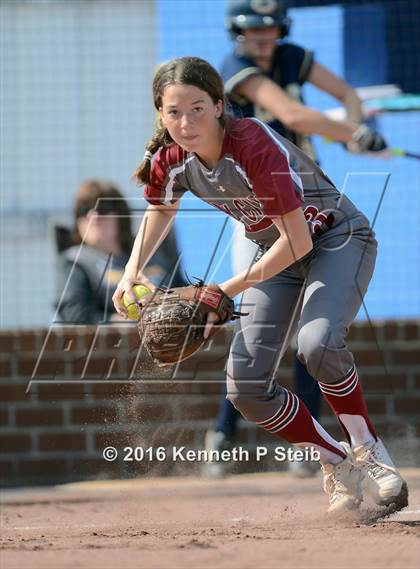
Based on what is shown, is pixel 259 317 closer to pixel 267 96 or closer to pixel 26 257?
pixel 267 96

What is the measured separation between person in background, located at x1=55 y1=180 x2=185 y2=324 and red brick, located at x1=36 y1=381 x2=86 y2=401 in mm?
373

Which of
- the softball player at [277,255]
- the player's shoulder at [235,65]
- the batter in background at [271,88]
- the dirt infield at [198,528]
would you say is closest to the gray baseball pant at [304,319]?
the softball player at [277,255]

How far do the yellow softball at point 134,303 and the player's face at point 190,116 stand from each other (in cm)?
61

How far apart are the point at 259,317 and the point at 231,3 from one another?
212cm

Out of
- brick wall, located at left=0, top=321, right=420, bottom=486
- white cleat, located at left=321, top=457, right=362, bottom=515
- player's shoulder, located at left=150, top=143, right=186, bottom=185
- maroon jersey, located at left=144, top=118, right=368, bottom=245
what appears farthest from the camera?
brick wall, located at left=0, top=321, right=420, bottom=486

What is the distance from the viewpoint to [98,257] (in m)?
6.69

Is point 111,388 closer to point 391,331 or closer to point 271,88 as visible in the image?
point 391,331

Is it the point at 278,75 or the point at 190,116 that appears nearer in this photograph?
the point at 190,116

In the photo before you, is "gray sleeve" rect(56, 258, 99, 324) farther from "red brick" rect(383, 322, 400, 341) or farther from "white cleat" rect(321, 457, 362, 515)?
"white cleat" rect(321, 457, 362, 515)

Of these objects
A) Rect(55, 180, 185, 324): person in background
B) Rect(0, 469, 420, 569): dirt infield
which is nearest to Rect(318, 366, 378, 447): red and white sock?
Rect(0, 469, 420, 569): dirt infield

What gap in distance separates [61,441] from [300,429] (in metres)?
2.51

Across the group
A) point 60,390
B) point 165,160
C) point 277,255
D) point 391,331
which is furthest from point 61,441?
point 277,255

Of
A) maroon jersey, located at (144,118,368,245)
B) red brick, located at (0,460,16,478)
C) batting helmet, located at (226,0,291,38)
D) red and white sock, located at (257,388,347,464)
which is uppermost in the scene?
batting helmet, located at (226,0,291,38)

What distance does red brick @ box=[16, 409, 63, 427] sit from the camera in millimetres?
6793
